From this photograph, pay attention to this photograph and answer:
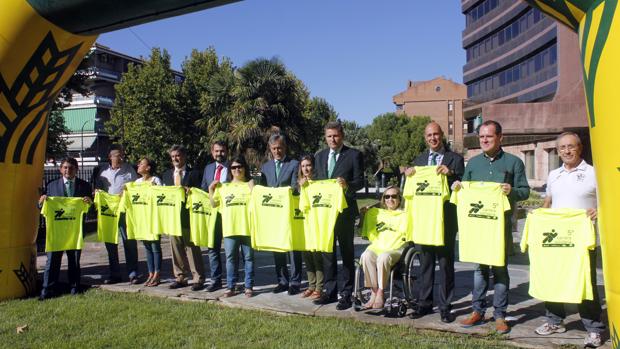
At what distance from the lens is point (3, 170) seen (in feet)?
22.1

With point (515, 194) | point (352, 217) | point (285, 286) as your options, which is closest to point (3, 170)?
point (285, 286)

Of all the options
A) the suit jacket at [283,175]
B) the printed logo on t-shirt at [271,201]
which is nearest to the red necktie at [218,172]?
the suit jacket at [283,175]

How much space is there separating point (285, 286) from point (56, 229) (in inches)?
132

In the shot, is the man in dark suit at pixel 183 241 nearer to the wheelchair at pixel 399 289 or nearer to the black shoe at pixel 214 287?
the black shoe at pixel 214 287

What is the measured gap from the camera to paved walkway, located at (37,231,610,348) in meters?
5.22

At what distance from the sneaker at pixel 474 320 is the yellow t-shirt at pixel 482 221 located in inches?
23.7

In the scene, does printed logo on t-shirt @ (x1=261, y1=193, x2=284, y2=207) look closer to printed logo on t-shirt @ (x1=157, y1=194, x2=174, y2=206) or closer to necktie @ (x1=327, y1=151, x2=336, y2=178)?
necktie @ (x1=327, y1=151, x2=336, y2=178)

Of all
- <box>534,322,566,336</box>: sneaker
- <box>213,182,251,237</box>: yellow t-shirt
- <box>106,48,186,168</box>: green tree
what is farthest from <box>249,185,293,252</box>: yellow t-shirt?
<box>106,48,186,168</box>: green tree

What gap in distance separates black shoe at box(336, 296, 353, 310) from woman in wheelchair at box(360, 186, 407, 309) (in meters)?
0.31

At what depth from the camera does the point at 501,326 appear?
531 centimetres

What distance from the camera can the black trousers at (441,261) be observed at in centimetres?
580

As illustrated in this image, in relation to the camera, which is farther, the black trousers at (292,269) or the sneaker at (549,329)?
the black trousers at (292,269)

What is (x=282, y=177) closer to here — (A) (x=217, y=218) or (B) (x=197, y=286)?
(A) (x=217, y=218)

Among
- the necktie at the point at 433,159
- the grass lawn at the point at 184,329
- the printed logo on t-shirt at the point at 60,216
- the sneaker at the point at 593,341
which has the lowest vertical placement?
the grass lawn at the point at 184,329
